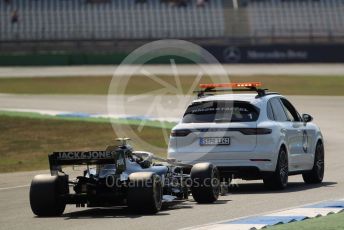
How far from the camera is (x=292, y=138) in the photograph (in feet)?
49.6

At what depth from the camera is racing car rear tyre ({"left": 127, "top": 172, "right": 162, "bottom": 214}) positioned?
36.3 ft

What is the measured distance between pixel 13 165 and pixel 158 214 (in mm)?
10244

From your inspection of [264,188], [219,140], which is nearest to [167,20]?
[264,188]

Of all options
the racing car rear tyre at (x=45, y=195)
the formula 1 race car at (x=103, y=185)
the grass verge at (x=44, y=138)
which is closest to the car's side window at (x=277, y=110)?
the formula 1 race car at (x=103, y=185)

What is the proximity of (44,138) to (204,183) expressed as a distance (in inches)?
569

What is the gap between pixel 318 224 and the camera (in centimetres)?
980

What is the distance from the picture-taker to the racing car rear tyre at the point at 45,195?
1139 cm

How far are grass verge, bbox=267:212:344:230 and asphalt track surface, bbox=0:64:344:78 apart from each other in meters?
42.9

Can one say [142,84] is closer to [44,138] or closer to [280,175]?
[44,138]

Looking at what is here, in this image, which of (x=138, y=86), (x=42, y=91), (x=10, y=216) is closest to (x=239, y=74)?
(x=138, y=86)

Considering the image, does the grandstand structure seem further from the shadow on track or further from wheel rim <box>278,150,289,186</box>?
wheel rim <box>278,150,289,186</box>

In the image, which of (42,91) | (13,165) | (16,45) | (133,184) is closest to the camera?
(133,184)

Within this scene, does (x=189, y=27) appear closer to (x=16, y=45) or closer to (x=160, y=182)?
(x=16, y=45)

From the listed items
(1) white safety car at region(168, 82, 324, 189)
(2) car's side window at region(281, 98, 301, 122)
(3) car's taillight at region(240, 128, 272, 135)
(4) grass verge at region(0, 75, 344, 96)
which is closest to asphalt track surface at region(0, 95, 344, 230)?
(1) white safety car at region(168, 82, 324, 189)
